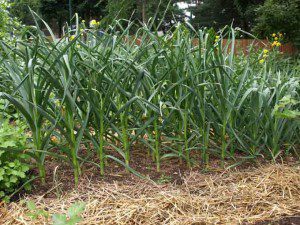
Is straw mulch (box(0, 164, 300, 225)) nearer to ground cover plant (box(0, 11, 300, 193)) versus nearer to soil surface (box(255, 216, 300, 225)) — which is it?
soil surface (box(255, 216, 300, 225))

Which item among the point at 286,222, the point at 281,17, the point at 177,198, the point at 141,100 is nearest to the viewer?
the point at 286,222

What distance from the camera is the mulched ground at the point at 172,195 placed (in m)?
1.76

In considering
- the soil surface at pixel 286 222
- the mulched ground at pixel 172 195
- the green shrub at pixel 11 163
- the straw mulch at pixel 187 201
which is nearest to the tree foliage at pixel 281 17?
the mulched ground at pixel 172 195

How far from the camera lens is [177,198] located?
1870 millimetres

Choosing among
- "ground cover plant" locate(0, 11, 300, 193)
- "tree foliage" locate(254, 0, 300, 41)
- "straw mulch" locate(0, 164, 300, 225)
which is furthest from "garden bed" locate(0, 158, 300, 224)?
"tree foliage" locate(254, 0, 300, 41)

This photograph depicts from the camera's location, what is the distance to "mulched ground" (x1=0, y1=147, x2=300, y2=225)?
176cm

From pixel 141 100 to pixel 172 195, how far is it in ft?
1.69

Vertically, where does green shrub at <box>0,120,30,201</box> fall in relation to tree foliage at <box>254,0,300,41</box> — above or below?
above

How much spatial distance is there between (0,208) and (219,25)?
19933 millimetres

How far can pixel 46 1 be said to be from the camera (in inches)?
1113

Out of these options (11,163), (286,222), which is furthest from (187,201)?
(11,163)

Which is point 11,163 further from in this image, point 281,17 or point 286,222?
point 281,17

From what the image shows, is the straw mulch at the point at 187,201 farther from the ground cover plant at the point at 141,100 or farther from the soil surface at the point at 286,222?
the ground cover plant at the point at 141,100

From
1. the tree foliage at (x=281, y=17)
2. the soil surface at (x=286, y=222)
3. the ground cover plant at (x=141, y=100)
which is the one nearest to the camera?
the soil surface at (x=286, y=222)
